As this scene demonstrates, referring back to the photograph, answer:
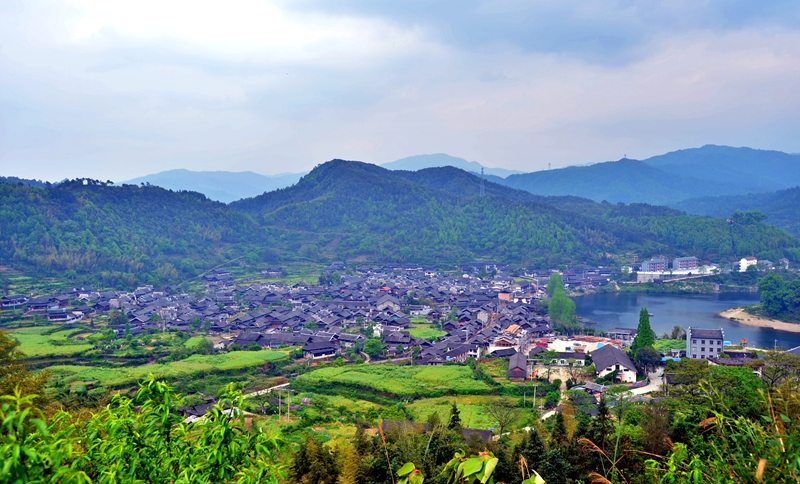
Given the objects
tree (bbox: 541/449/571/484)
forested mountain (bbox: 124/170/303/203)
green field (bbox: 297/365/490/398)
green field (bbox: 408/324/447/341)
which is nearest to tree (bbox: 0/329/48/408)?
tree (bbox: 541/449/571/484)

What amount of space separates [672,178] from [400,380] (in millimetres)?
120967

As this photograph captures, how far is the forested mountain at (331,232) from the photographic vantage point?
2864 cm

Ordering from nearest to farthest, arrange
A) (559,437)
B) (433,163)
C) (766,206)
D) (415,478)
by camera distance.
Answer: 1. (415,478)
2. (559,437)
3. (766,206)
4. (433,163)

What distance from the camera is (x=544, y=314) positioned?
2103 centimetres

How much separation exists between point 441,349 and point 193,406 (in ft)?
24.5

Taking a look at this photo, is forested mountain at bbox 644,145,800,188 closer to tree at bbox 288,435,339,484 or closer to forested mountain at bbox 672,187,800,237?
forested mountain at bbox 672,187,800,237

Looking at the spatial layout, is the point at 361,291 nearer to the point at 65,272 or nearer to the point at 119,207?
the point at 65,272

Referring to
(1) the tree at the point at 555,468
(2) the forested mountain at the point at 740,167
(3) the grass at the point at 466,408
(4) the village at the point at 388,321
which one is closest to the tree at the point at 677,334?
(4) the village at the point at 388,321

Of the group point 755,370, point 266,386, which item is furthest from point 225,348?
point 755,370

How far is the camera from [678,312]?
21766mm

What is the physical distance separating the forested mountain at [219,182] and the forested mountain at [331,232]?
80097 mm

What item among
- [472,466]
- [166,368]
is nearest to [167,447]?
[472,466]

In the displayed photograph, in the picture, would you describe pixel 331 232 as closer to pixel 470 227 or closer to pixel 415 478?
pixel 470 227

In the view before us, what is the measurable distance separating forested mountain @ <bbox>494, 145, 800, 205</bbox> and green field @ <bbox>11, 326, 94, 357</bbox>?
100424 millimetres
